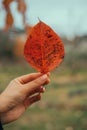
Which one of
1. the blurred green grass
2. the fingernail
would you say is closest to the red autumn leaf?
the fingernail

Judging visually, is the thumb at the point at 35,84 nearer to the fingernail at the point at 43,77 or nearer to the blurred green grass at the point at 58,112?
the fingernail at the point at 43,77

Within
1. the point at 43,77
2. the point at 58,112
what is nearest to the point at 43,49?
the point at 43,77

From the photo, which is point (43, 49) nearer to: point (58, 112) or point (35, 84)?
point (35, 84)

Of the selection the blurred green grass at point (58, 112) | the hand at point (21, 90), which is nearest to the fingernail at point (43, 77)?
the hand at point (21, 90)

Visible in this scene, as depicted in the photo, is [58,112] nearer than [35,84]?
No

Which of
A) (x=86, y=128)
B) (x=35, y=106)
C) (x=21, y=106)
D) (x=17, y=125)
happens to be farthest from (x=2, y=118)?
(x=35, y=106)

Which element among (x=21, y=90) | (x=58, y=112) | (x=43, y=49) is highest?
(x=43, y=49)

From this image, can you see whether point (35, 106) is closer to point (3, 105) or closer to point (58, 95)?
point (58, 95)
